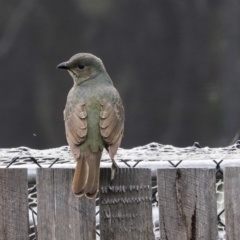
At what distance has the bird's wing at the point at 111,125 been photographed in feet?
15.7

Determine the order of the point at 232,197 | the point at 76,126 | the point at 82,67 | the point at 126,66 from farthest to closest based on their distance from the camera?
the point at 126,66
the point at 82,67
the point at 76,126
the point at 232,197

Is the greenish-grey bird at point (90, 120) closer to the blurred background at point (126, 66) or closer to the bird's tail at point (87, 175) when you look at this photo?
the bird's tail at point (87, 175)

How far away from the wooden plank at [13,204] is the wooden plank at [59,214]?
0.27 ft

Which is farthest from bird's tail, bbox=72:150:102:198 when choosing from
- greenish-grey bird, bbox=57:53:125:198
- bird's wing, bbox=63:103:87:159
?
bird's wing, bbox=63:103:87:159

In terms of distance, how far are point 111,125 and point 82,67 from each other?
104 cm

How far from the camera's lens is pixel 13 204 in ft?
12.5

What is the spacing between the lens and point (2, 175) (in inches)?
150

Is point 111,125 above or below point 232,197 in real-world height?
above

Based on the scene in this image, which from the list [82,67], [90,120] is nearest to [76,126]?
[90,120]

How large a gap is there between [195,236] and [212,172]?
0.35 m

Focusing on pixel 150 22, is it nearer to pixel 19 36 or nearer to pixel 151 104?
pixel 151 104

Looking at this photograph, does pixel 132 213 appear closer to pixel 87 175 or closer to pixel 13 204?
pixel 87 175

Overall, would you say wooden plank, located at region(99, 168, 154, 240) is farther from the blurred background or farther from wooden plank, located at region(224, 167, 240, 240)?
the blurred background

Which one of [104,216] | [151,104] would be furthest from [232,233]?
[151,104]
